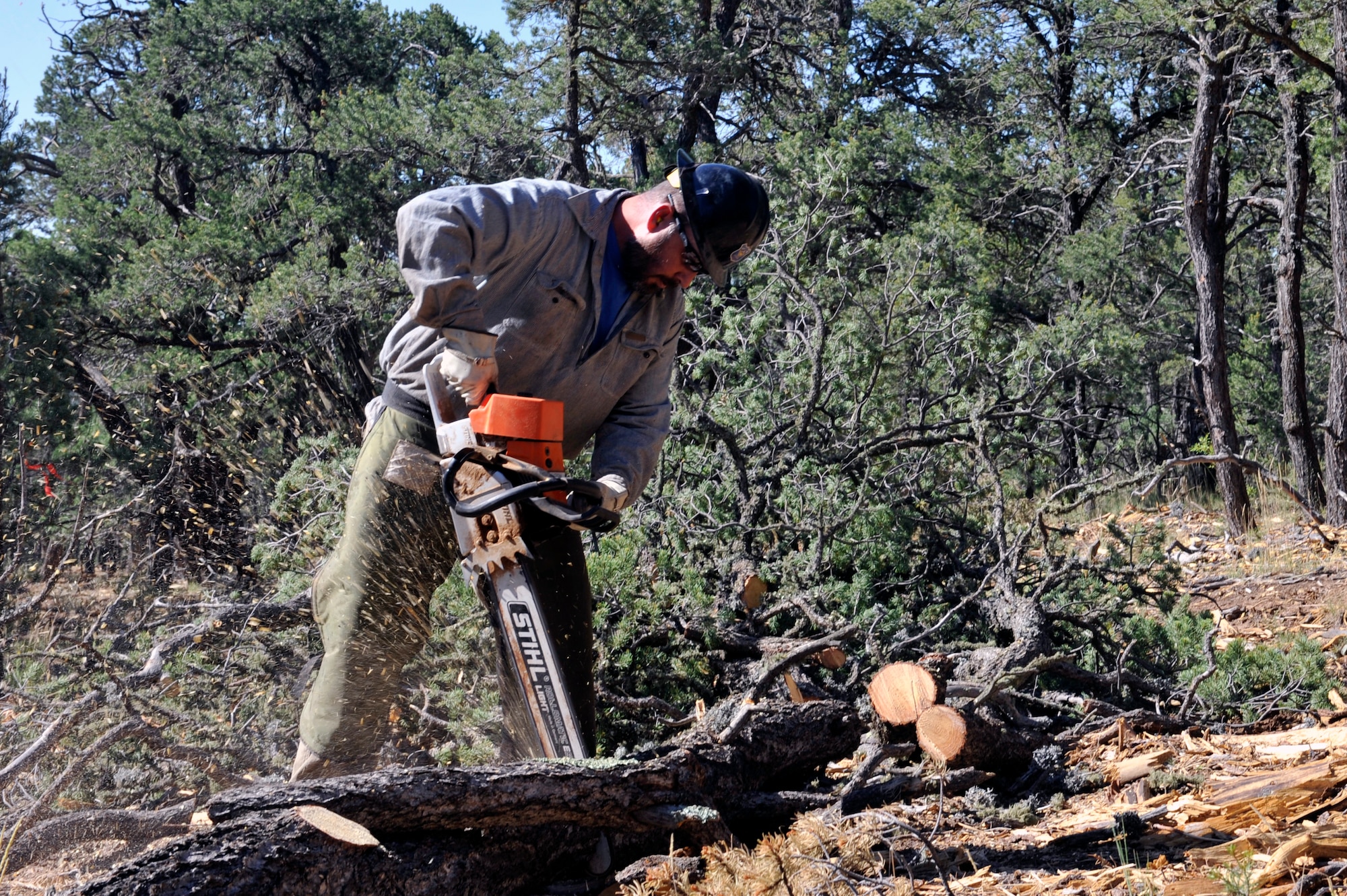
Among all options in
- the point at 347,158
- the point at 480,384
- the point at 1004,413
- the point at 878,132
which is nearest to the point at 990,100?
the point at 878,132

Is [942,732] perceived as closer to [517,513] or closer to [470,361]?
[517,513]

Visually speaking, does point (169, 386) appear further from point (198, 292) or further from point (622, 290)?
point (622, 290)

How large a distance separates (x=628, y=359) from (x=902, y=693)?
1.37 metres

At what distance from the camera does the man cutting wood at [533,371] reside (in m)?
2.88

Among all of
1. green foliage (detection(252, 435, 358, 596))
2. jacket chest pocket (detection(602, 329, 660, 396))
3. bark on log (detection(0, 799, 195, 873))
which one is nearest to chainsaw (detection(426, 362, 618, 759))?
jacket chest pocket (detection(602, 329, 660, 396))

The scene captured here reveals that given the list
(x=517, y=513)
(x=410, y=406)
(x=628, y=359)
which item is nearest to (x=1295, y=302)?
(x=628, y=359)

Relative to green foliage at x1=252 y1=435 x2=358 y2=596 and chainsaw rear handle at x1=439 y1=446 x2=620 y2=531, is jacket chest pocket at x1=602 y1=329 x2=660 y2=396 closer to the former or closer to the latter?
chainsaw rear handle at x1=439 y1=446 x2=620 y2=531

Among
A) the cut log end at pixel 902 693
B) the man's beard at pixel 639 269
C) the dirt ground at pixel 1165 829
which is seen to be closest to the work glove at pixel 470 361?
the man's beard at pixel 639 269

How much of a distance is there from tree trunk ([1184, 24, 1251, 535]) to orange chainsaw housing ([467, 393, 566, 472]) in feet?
26.9

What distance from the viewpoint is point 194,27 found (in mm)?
12508

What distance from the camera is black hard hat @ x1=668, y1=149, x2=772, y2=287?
2.89 meters

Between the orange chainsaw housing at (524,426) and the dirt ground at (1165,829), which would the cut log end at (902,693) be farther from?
the orange chainsaw housing at (524,426)

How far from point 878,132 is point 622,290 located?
28.0ft

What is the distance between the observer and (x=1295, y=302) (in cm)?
1050
